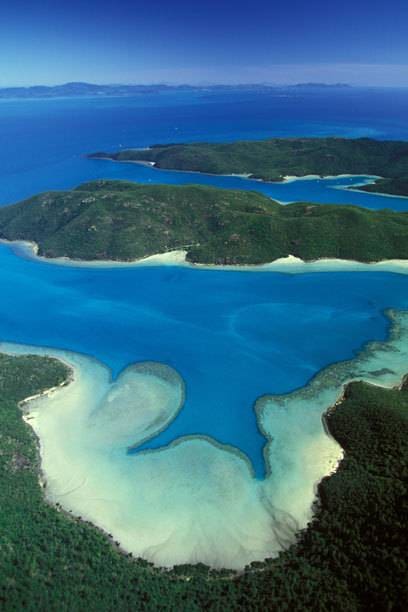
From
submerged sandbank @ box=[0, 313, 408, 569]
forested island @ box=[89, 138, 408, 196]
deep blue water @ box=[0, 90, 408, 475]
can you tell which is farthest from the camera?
forested island @ box=[89, 138, 408, 196]

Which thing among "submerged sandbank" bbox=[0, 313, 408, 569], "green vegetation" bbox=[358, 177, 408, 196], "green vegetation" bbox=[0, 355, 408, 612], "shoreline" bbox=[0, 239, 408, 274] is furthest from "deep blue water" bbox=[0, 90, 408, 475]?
"green vegetation" bbox=[358, 177, 408, 196]

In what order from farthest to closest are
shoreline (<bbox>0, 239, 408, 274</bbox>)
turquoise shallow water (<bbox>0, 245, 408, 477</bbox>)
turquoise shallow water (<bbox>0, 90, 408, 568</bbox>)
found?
shoreline (<bbox>0, 239, 408, 274</bbox>) → turquoise shallow water (<bbox>0, 245, 408, 477</bbox>) → turquoise shallow water (<bbox>0, 90, 408, 568</bbox>)

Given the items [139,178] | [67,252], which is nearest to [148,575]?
[67,252]

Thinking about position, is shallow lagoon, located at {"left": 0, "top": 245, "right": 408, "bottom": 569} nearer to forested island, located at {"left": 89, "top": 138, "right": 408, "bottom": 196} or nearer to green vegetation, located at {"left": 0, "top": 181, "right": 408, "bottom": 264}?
green vegetation, located at {"left": 0, "top": 181, "right": 408, "bottom": 264}

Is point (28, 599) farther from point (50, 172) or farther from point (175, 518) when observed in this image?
point (50, 172)

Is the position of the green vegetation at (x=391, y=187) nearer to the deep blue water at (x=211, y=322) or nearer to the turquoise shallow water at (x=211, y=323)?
the deep blue water at (x=211, y=322)

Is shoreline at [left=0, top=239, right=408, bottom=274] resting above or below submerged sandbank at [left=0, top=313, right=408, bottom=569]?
above

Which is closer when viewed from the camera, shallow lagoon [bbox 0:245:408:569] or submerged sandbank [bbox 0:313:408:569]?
submerged sandbank [bbox 0:313:408:569]

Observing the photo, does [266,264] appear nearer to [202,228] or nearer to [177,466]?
[202,228]
